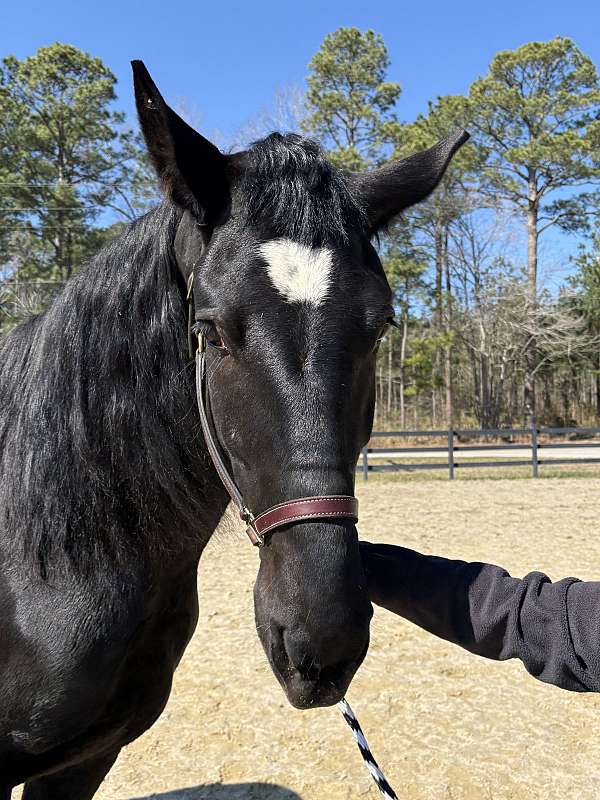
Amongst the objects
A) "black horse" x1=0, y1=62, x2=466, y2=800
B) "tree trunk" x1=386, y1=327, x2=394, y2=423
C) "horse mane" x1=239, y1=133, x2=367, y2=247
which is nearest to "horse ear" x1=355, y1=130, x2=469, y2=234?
"black horse" x1=0, y1=62, x2=466, y2=800

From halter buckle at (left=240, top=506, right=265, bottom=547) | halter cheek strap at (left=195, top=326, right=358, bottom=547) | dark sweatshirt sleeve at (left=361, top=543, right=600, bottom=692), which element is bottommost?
dark sweatshirt sleeve at (left=361, top=543, right=600, bottom=692)

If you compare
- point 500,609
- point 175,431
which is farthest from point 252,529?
point 500,609

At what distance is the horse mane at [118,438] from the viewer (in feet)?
5.99

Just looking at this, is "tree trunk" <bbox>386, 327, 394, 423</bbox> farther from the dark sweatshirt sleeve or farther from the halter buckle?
the halter buckle

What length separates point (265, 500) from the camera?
1469 millimetres

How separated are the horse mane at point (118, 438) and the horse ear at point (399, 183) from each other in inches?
24.0

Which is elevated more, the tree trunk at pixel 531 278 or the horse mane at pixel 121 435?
the tree trunk at pixel 531 278

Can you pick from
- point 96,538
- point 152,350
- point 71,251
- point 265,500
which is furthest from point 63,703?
point 71,251

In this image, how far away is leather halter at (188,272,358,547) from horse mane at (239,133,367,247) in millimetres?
360

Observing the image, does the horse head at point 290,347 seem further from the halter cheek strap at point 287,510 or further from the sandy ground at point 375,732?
the sandy ground at point 375,732

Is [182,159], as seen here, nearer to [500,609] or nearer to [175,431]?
[175,431]

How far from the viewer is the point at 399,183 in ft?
6.23

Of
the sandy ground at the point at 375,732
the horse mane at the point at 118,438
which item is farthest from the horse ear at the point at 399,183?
the sandy ground at the point at 375,732

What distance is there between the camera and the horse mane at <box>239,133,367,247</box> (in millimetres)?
1554
